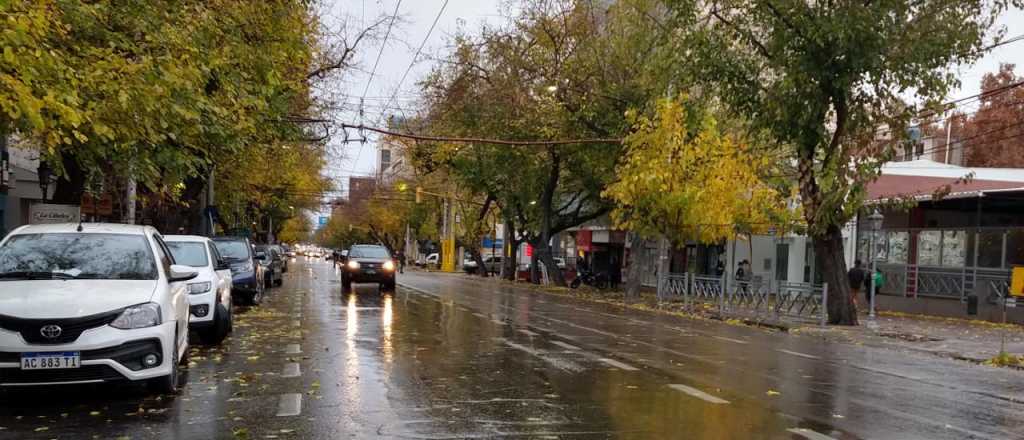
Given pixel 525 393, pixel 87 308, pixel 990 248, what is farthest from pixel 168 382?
pixel 990 248

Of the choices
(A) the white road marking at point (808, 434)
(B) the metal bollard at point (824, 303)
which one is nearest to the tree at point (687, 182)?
(B) the metal bollard at point (824, 303)

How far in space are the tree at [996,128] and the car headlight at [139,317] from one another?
136ft

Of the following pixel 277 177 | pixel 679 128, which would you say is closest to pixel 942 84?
pixel 679 128

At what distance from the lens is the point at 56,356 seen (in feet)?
25.1

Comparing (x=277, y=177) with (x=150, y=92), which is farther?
(x=277, y=177)

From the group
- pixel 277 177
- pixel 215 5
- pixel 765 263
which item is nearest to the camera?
pixel 215 5

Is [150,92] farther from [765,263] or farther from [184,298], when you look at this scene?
[765,263]

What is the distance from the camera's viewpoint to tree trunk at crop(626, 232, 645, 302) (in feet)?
106

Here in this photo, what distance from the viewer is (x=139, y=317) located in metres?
8.09

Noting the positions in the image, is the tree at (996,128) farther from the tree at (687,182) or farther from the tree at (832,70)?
the tree at (832,70)

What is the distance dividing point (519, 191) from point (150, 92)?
31.4 metres

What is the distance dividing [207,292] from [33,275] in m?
4.81

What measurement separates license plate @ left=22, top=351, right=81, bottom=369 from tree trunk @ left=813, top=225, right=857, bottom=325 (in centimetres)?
1822

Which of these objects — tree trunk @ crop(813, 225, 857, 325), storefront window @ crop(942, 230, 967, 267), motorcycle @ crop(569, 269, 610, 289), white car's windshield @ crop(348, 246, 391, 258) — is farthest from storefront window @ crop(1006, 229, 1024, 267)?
motorcycle @ crop(569, 269, 610, 289)
